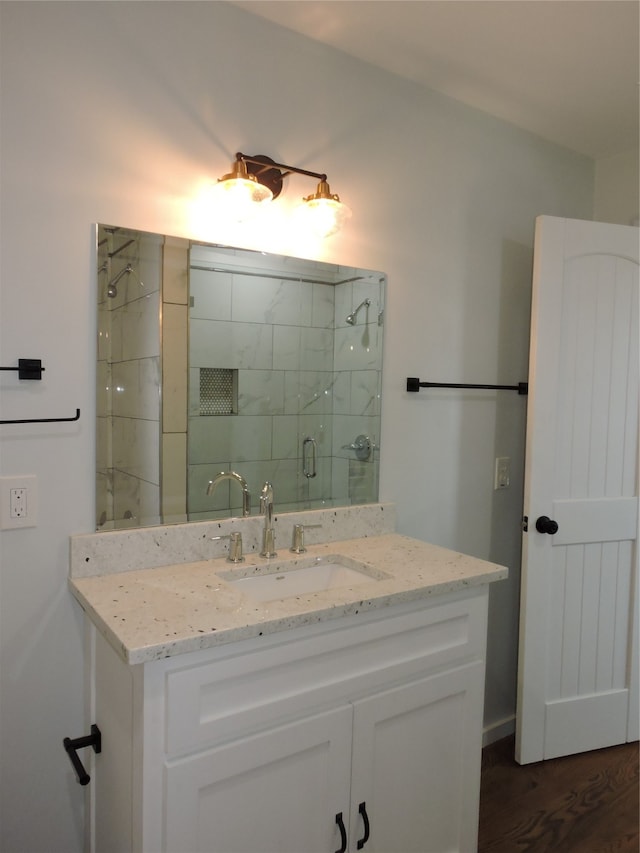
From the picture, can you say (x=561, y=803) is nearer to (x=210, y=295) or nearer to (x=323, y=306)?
(x=323, y=306)

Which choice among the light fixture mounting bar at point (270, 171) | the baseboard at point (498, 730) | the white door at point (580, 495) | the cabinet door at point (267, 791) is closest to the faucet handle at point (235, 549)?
the cabinet door at point (267, 791)

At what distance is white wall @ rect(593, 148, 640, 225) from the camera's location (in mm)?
2566

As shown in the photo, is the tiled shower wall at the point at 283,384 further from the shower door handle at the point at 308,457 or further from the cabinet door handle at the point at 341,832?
the cabinet door handle at the point at 341,832

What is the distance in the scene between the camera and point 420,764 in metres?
1.54

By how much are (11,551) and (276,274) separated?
3.38 feet

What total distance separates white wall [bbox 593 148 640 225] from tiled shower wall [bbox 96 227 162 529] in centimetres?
204

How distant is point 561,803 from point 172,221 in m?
2.25

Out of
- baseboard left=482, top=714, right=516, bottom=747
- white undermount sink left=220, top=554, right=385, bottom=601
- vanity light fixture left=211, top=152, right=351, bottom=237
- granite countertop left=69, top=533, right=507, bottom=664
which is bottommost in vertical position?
baseboard left=482, top=714, right=516, bottom=747

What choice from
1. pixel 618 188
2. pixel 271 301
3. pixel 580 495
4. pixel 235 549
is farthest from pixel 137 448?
pixel 618 188

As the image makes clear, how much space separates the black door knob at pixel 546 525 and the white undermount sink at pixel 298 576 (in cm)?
86

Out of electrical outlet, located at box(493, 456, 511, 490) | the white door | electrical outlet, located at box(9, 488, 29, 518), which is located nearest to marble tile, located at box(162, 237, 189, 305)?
electrical outlet, located at box(9, 488, 29, 518)

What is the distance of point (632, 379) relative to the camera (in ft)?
7.71

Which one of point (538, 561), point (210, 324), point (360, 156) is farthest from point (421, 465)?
point (360, 156)

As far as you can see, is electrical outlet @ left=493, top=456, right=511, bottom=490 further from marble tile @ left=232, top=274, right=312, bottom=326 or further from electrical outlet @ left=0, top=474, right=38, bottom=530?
electrical outlet @ left=0, top=474, right=38, bottom=530
